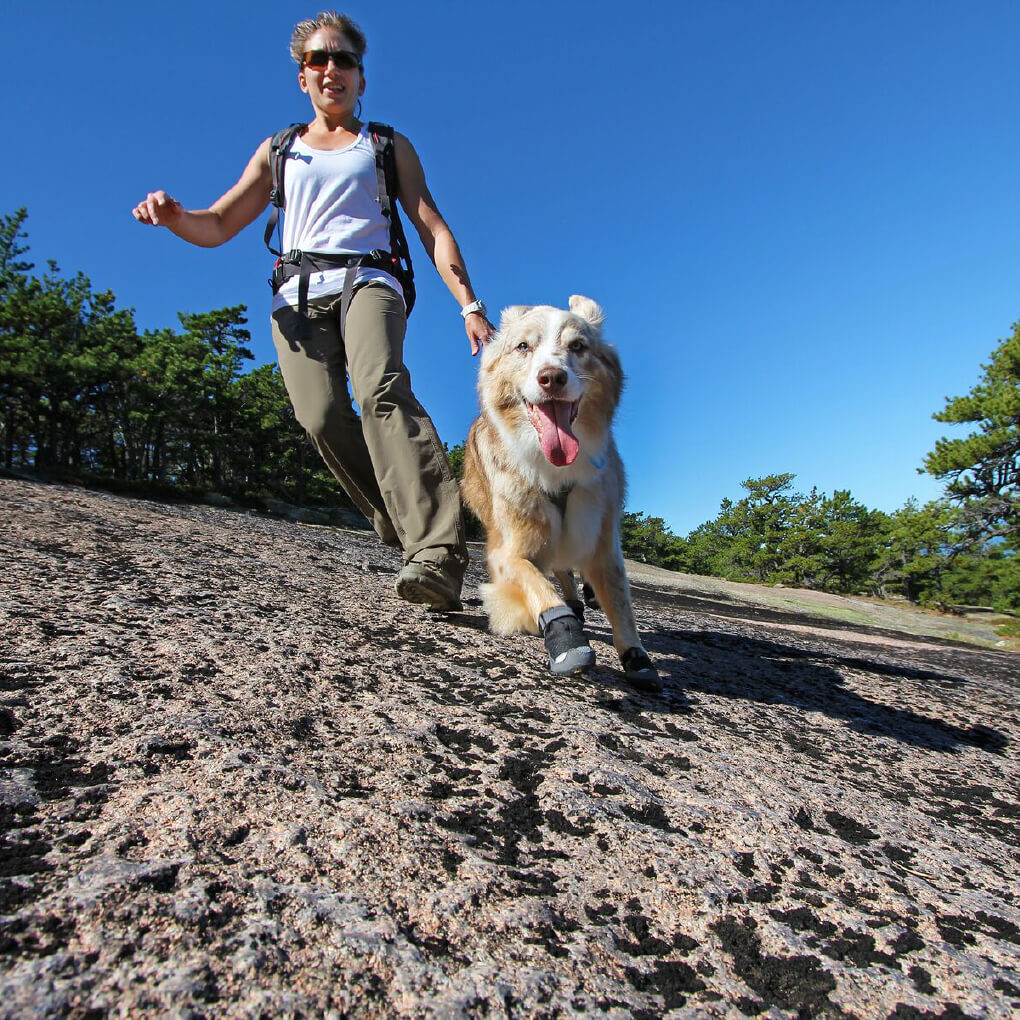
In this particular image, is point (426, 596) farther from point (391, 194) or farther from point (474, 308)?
point (391, 194)

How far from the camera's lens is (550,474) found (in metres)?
3.09

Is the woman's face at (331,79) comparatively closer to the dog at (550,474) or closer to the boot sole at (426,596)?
the dog at (550,474)

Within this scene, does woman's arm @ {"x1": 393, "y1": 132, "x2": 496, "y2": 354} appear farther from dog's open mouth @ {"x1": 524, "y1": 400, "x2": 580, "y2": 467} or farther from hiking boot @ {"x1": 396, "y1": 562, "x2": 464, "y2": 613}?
hiking boot @ {"x1": 396, "y1": 562, "x2": 464, "y2": 613}

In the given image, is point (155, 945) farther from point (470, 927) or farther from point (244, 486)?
point (244, 486)

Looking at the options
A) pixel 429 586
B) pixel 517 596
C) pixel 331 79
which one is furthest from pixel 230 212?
pixel 517 596

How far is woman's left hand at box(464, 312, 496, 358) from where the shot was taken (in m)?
3.21

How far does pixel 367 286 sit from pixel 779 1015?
10.1ft

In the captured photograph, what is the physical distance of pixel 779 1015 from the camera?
3.04ft

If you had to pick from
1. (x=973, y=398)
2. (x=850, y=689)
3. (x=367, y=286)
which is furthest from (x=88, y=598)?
(x=973, y=398)

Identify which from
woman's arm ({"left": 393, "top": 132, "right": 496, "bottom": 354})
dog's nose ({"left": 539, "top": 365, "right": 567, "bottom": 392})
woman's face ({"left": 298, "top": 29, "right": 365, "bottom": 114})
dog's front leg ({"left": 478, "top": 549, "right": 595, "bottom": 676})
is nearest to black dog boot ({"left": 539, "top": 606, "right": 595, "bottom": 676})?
dog's front leg ({"left": 478, "top": 549, "right": 595, "bottom": 676})

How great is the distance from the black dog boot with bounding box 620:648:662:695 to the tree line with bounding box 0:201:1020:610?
817 inches

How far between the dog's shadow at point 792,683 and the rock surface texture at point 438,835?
4.8 inches

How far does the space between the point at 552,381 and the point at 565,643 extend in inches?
50.1

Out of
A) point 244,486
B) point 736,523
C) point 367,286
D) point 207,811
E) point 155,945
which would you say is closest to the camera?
point 155,945
